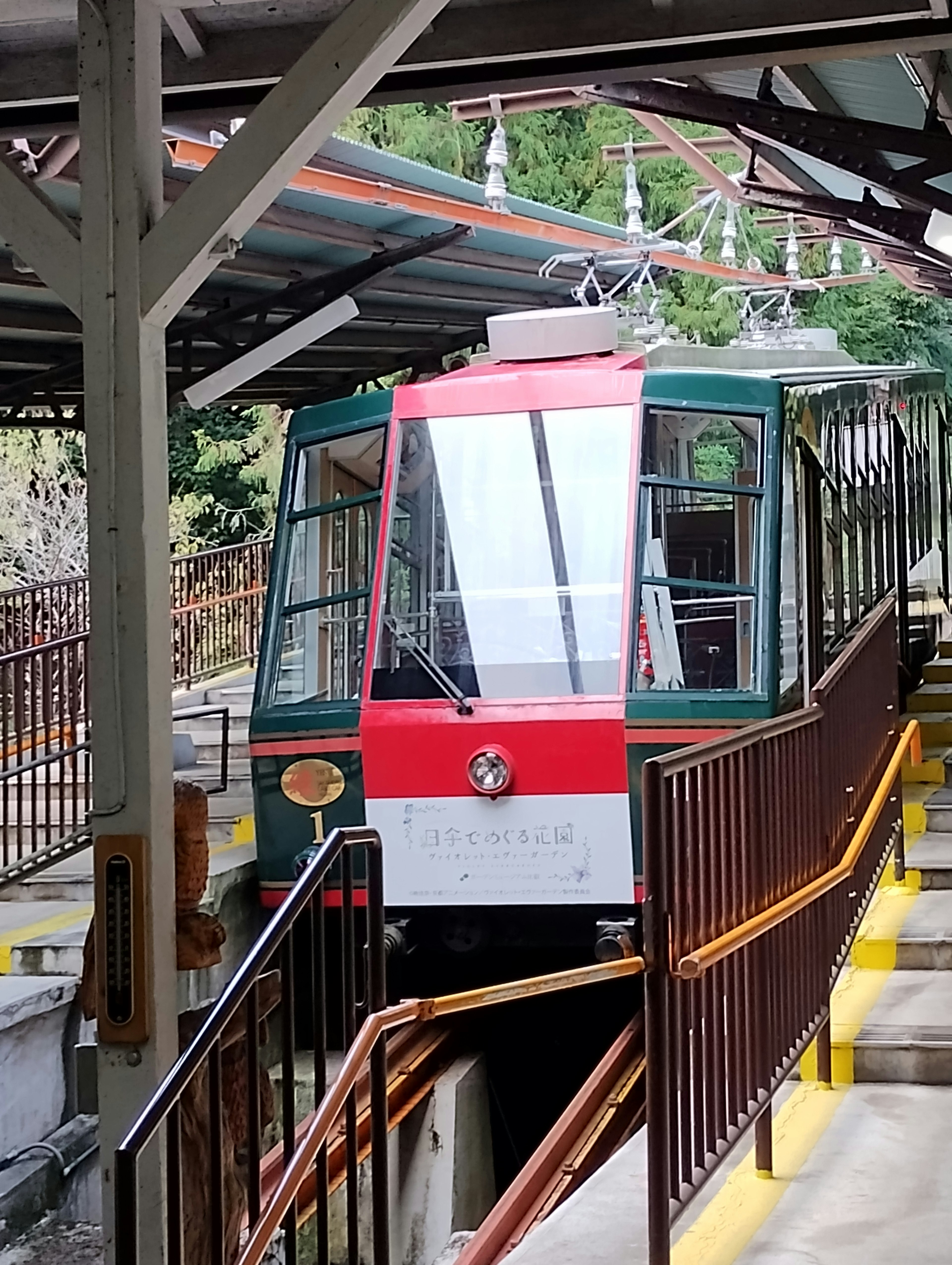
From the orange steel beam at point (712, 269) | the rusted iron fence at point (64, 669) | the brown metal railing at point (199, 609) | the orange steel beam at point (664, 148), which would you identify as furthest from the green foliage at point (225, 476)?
the orange steel beam at point (664, 148)

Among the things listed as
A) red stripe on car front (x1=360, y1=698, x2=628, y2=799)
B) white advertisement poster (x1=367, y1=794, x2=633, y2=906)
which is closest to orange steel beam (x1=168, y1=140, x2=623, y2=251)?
red stripe on car front (x1=360, y1=698, x2=628, y2=799)

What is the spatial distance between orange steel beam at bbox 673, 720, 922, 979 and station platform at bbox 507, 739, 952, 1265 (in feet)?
2.09

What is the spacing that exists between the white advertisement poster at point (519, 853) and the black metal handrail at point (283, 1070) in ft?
8.72

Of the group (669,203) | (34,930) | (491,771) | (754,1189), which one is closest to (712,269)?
(491,771)

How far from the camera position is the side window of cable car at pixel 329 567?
797cm

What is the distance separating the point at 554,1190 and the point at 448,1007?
1729 millimetres

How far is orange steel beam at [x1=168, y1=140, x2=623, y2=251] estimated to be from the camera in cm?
850

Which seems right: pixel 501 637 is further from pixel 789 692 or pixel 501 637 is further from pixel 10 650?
pixel 10 650

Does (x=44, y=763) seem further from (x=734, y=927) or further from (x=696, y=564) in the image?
(x=734, y=927)

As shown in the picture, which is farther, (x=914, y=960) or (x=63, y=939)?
(x=63, y=939)

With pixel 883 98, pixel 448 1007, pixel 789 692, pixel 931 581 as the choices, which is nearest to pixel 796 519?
pixel 789 692

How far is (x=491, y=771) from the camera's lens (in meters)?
7.32

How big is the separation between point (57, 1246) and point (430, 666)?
3.19m

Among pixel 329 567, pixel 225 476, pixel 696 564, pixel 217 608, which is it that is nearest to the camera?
pixel 696 564
